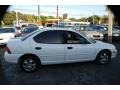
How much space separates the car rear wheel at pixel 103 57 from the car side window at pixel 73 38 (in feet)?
2.63

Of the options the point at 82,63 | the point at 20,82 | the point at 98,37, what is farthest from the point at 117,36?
the point at 20,82

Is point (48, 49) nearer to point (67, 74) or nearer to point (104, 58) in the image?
point (67, 74)

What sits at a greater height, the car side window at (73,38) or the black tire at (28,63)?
the car side window at (73,38)

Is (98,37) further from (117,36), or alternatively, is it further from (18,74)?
(18,74)

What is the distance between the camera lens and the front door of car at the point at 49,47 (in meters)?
7.06

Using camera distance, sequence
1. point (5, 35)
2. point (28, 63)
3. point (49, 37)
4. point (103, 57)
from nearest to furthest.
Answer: point (28, 63)
point (49, 37)
point (103, 57)
point (5, 35)

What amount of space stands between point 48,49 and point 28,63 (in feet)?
2.50

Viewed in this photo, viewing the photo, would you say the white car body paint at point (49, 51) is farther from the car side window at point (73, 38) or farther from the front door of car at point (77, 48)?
the car side window at point (73, 38)

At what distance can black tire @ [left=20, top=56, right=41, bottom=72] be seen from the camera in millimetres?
7000

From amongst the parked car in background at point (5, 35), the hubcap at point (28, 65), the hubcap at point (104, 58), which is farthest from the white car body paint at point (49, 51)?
the parked car in background at point (5, 35)

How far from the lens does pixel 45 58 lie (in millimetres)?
7113

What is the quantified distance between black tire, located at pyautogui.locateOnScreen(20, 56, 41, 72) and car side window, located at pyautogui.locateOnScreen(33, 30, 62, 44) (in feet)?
1.97

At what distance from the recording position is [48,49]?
279 inches

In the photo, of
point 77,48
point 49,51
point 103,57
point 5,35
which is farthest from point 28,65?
point 5,35
